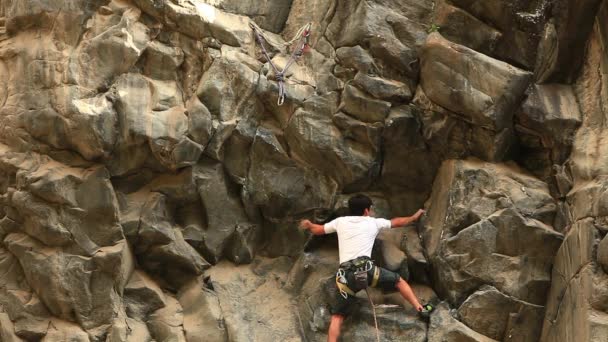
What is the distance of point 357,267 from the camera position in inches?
320

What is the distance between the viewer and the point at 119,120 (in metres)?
8.31

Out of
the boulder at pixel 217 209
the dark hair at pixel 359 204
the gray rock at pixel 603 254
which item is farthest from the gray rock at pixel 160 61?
the gray rock at pixel 603 254

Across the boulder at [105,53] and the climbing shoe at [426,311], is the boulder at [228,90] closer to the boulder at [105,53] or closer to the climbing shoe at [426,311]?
the boulder at [105,53]

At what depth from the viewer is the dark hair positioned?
845 cm

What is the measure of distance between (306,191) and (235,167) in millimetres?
866

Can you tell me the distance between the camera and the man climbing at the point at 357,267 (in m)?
8.11

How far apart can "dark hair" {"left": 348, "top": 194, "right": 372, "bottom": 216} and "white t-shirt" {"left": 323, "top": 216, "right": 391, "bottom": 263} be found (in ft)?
0.41

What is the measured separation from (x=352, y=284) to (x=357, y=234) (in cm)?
54

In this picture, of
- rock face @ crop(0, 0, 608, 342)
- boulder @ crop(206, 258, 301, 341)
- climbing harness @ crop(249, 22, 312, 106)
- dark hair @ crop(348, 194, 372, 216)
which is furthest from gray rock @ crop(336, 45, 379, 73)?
boulder @ crop(206, 258, 301, 341)

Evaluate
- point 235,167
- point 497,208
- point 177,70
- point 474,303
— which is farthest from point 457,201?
point 177,70

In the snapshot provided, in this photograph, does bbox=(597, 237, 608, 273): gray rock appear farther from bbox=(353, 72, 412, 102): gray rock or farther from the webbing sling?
bbox=(353, 72, 412, 102): gray rock

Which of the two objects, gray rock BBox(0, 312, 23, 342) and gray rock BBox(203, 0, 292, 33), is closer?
gray rock BBox(0, 312, 23, 342)

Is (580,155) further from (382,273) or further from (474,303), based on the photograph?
(382,273)

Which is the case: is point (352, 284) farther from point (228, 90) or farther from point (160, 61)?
point (160, 61)
